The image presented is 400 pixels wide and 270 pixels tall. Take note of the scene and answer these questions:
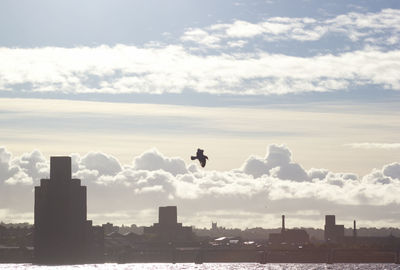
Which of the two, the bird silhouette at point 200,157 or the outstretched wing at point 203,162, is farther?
the bird silhouette at point 200,157

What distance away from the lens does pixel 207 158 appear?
244ft

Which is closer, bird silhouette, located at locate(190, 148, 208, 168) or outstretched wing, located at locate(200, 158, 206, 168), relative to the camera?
outstretched wing, located at locate(200, 158, 206, 168)

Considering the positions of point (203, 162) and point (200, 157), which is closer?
point (203, 162)

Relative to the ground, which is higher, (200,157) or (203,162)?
(200,157)

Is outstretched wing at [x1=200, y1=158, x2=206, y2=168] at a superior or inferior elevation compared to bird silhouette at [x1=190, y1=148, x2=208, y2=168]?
inferior

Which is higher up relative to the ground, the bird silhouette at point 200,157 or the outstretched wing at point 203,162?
the bird silhouette at point 200,157
